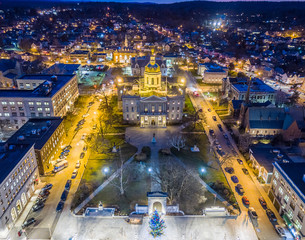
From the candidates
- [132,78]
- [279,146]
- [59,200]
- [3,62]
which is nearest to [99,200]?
[59,200]

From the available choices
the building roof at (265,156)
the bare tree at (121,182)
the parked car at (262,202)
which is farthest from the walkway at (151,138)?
the building roof at (265,156)

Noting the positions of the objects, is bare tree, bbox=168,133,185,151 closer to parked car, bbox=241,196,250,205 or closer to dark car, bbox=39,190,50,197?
parked car, bbox=241,196,250,205

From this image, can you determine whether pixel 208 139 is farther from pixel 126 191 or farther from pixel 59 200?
pixel 59 200

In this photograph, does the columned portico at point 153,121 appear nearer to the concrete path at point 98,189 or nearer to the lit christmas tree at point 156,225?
the concrete path at point 98,189

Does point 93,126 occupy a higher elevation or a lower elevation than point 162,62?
lower

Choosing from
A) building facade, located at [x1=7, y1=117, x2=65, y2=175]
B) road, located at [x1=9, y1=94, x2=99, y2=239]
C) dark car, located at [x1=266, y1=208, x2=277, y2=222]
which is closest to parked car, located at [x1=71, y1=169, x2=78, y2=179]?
road, located at [x1=9, y1=94, x2=99, y2=239]
